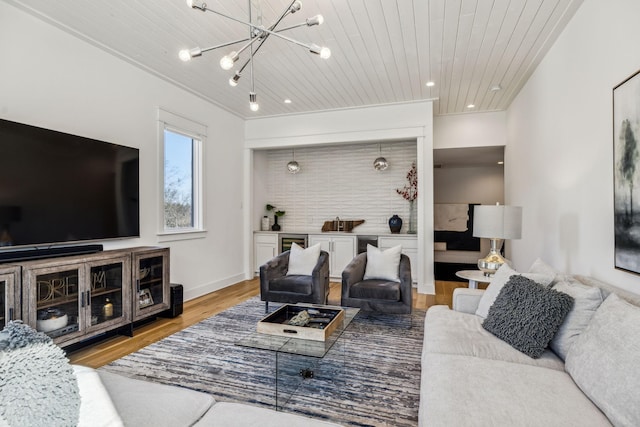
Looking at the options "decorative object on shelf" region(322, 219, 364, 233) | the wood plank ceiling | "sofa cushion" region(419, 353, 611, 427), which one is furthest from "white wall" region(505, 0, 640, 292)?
"decorative object on shelf" region(322, 219, 364, 233)

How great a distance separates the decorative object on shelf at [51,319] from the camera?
8.36ft

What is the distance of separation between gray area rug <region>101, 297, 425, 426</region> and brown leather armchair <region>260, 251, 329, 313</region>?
0.56m

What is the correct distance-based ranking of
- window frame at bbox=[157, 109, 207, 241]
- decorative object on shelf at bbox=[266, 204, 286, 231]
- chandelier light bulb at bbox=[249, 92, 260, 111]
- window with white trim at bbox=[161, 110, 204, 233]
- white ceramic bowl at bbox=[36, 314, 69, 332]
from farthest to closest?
decorative object on shelf at bbox=[266, 204, 286, 231] → window with white trim at bbox=[161, 110, 204, 233] → window frame at bbox=[157, 109, 207, 241] → white ceramic bowl at bbox=[36, 314, 69, 332] → chandelier light bulb at bbox=[249, 92, 260, 111]

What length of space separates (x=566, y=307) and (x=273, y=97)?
4.27 m

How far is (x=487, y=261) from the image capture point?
129 inches

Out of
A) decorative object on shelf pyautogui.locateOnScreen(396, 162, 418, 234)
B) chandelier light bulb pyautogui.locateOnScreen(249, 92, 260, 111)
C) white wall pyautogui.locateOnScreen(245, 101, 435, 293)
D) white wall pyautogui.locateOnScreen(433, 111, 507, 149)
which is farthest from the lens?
decorative object on shelf pyautogui.locateOnScreen(396, 162, 418, 234)

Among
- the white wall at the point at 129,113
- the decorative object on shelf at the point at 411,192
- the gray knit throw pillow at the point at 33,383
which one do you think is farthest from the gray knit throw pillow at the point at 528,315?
the decorative object on shelf at the point at 411,192

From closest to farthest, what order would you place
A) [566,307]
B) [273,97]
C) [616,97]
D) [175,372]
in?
[566,307]
[616,97]
[175,372]
[273,97]

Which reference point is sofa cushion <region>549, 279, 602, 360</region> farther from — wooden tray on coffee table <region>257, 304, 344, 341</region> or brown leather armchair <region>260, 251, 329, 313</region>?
brown leather armchair <region>260, 251, 329, 313</region>

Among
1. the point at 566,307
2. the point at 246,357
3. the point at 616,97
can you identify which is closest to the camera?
the point at 566,307

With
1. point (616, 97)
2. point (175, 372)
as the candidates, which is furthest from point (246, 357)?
point (616, 97)

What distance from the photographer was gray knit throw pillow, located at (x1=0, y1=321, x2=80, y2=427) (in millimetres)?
680

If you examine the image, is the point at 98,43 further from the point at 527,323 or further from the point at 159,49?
the point at 527,323

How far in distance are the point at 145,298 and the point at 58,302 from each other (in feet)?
2.90
